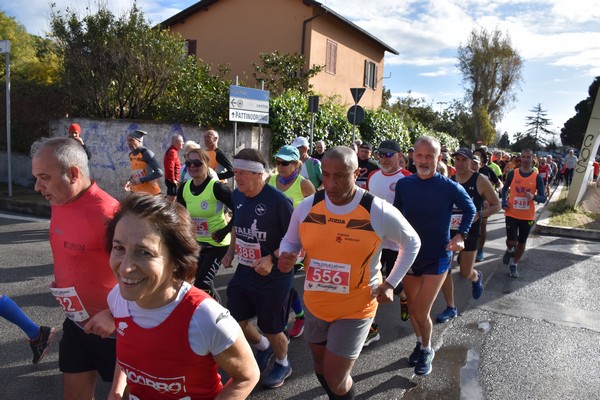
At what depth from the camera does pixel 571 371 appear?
14.4 feet

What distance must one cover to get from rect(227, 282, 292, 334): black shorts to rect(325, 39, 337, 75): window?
2050 cm

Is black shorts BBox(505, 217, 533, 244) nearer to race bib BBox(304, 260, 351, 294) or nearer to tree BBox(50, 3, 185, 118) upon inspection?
race bib BBox(304, 260, 351, 294)

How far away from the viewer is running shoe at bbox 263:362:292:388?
12.6 feet

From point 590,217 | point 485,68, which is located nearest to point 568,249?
point 590,217

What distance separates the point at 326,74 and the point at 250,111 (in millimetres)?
13738

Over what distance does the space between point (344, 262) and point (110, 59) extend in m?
12.1

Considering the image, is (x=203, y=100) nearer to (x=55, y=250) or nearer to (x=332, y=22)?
(x=55, y=250)

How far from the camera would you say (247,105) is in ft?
33.9

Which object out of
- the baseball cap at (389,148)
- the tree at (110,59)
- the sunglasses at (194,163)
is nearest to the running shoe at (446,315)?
the baseball cap at (389,148)

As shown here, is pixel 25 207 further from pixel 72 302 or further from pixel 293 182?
pixel 72 302

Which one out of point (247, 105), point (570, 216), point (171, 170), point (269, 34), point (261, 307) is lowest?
point (570, 216)

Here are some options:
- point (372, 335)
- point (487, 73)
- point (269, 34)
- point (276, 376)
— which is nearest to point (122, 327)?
point (276, 376)

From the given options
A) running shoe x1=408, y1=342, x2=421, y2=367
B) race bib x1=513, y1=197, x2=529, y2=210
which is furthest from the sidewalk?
race bib x1=513, y1=197, x2=529, y2=210

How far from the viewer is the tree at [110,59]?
1285 cm
